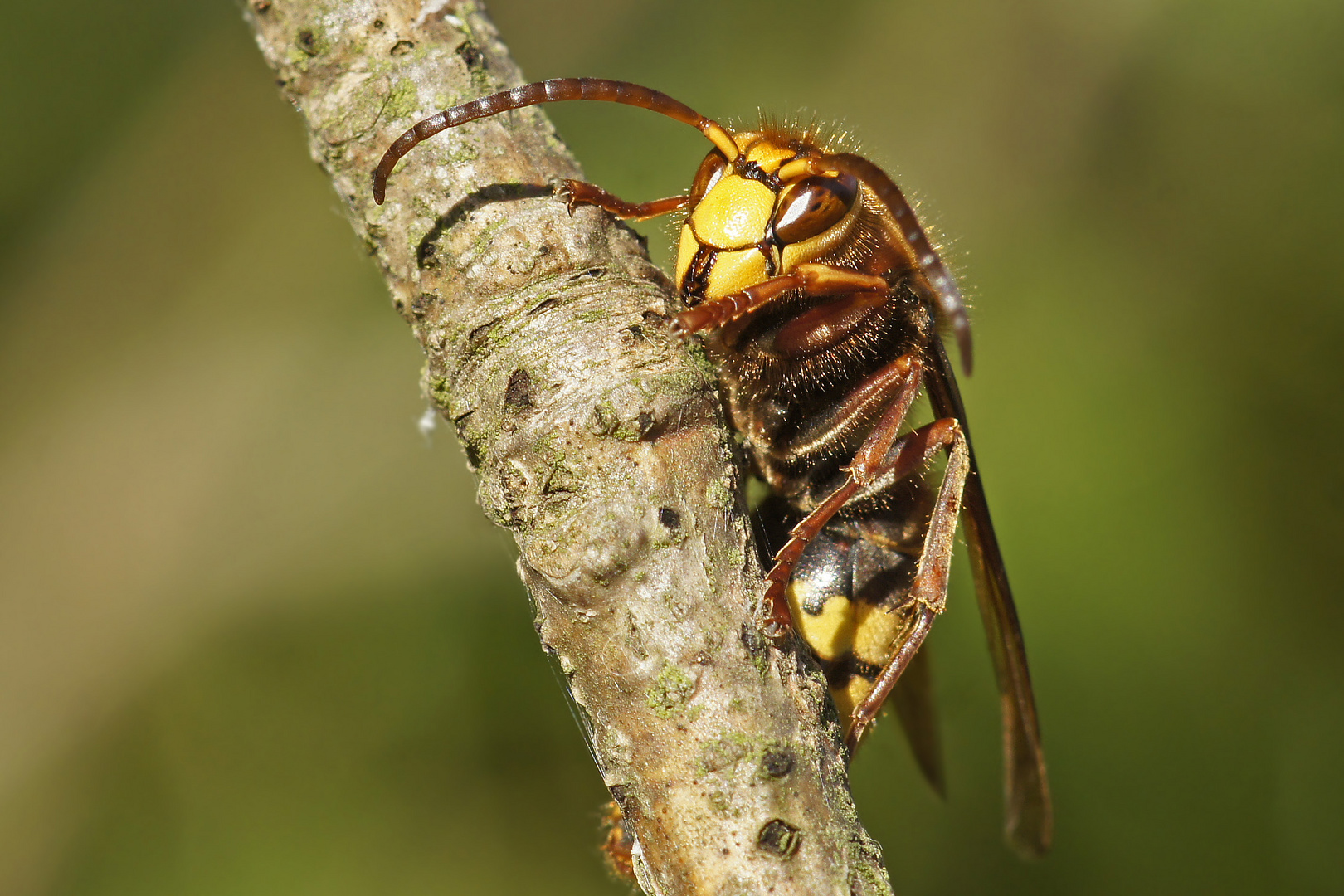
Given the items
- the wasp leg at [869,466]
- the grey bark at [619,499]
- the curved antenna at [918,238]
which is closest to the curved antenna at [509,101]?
the grey bark at [619,499]

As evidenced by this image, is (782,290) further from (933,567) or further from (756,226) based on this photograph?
(933,567)

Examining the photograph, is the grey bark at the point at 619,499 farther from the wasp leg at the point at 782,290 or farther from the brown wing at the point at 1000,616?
the brown wing at the point at 1000,616

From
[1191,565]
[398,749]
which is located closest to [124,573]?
[398,749]

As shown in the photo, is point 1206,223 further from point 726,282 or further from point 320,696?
point 320,696

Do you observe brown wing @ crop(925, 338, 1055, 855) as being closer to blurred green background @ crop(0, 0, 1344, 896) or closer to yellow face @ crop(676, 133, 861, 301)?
yellow face @ crop(676, 133, 861, 301)

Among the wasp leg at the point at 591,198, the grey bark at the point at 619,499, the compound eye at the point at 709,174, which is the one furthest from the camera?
the compound eye at the point at 709,174

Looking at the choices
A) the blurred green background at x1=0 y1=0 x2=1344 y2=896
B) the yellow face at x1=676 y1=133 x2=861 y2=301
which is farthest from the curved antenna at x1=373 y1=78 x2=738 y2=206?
the blurred green background at x1=0 y1=0 x2=1344 y2=896

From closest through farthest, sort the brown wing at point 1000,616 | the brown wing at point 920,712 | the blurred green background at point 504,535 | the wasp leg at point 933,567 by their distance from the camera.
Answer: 1. the wasp leg at point 933,567
2. the brown wing at point 1000,616
3. the brown wing at point 920,712
4. the blurred green background at point 504,535

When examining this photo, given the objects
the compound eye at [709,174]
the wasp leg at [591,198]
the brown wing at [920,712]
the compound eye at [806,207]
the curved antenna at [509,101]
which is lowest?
the brown wing at [920,712]
